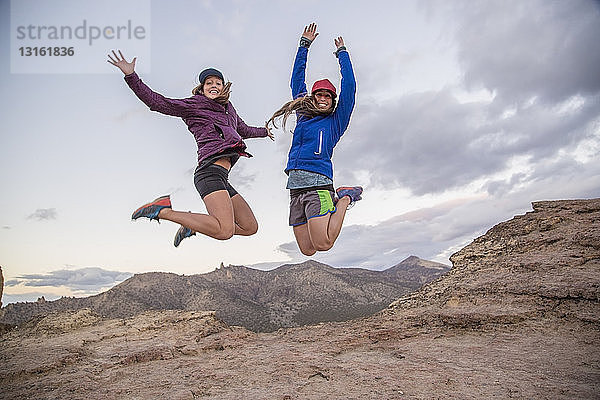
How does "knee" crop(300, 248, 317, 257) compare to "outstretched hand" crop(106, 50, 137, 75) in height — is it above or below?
below

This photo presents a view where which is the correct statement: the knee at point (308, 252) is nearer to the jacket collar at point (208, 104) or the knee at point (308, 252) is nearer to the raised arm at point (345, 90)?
the raised arm at point (345, 90)

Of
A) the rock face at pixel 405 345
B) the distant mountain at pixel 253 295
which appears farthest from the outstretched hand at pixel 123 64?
the distant mountain at pixel 253 295

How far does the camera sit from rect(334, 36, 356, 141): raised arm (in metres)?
3.59

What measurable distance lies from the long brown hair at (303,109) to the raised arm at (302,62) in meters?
0.24

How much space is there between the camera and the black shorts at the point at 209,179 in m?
3.62

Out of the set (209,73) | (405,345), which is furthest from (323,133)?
(405,345)

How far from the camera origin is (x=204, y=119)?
12.3 feet

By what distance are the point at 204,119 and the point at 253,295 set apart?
13.6 metres

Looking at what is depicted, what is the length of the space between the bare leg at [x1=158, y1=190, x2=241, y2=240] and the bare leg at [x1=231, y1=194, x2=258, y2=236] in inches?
13.0

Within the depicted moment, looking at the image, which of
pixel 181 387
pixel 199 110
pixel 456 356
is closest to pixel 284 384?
Answer: pixel 181 387

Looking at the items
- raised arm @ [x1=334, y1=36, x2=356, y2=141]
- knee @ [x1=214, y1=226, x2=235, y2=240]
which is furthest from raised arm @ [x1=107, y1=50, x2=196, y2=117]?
raised arm @ [x1=334, y1=36, x2=356, y2=141]

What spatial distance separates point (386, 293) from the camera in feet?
53.1

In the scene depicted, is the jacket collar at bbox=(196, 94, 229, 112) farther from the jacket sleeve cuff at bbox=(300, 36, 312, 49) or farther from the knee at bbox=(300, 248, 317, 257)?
the knee at bbox=(300, 248, 317, 257)

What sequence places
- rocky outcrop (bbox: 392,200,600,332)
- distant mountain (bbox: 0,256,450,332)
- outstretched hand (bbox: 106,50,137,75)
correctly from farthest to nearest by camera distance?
distant mountain (bbox: 0,256,450,332) < rocky outcrop (bbox: 392,200,600,332) < outstretched hand (bbox: 106,50,137,75)
